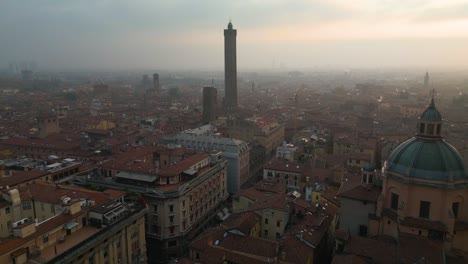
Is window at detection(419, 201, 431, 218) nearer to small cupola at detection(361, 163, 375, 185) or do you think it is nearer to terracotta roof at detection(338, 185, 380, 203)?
terracotta roof at detection(338, 185, 380, 203)

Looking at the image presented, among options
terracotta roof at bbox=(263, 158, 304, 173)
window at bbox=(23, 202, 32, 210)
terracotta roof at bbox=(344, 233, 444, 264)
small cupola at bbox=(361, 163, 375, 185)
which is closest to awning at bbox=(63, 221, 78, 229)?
window at bbox=(23, 202, 32, 210)

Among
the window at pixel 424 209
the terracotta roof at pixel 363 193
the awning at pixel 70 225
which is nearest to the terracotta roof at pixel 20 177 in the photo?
the awning at pixel 70 225

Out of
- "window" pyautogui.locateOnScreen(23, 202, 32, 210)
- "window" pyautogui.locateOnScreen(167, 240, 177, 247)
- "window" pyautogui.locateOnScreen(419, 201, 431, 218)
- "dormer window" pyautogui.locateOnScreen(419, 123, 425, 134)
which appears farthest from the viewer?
"window" pyautogui.locateOnScreen(167, 240, 177, 247)

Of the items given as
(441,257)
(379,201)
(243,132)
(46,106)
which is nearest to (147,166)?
(379,201)

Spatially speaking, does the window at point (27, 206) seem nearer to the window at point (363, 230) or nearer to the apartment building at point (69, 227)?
the apartment building at point (69, 227)

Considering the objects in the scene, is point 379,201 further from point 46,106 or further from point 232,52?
point 46,106

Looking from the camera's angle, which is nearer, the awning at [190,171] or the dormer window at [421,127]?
the dormer window at [421,127]

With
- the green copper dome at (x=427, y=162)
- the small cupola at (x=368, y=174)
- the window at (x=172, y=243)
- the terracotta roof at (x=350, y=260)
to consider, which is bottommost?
the window at (x=172, y=243)

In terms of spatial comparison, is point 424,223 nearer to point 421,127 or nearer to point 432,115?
point 421,127
